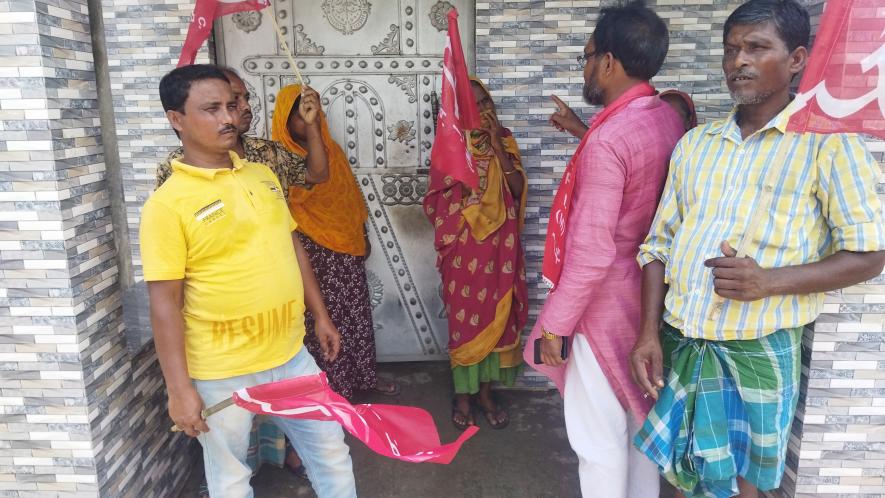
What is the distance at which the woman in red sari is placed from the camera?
10.3 ft

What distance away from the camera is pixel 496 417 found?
333 centimetres

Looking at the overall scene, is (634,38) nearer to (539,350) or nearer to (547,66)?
(539,350)

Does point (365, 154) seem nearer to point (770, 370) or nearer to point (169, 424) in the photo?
point (169, 424)

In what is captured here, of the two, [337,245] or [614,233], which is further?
[337,245]

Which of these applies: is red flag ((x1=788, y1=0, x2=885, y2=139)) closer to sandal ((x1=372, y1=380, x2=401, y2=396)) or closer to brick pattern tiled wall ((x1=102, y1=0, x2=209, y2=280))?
sandal ((x1=372, y1=380, x2=401, y2=396))

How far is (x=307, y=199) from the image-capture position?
3.12m

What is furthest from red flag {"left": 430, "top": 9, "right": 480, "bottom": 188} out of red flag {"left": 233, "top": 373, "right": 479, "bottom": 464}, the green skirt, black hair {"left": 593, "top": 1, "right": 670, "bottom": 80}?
red flag {"left": 233, "top": 373, "right": 479, "bottom": 464}

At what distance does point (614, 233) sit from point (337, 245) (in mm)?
1720

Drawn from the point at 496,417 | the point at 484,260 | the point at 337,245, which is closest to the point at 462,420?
the point at 496,417

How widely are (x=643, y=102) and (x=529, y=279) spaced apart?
5.71 ft

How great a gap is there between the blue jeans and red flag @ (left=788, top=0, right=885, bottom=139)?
172 cm

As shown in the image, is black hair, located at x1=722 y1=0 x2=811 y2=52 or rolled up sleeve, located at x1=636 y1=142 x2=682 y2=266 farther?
rolled up sleeve, located at x1=636 y1=142 x2=682 y2=266

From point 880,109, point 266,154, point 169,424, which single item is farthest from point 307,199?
point 880,109

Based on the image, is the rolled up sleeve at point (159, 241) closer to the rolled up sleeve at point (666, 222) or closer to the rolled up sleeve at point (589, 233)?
the rolled up sleeve at point (589, 233)
